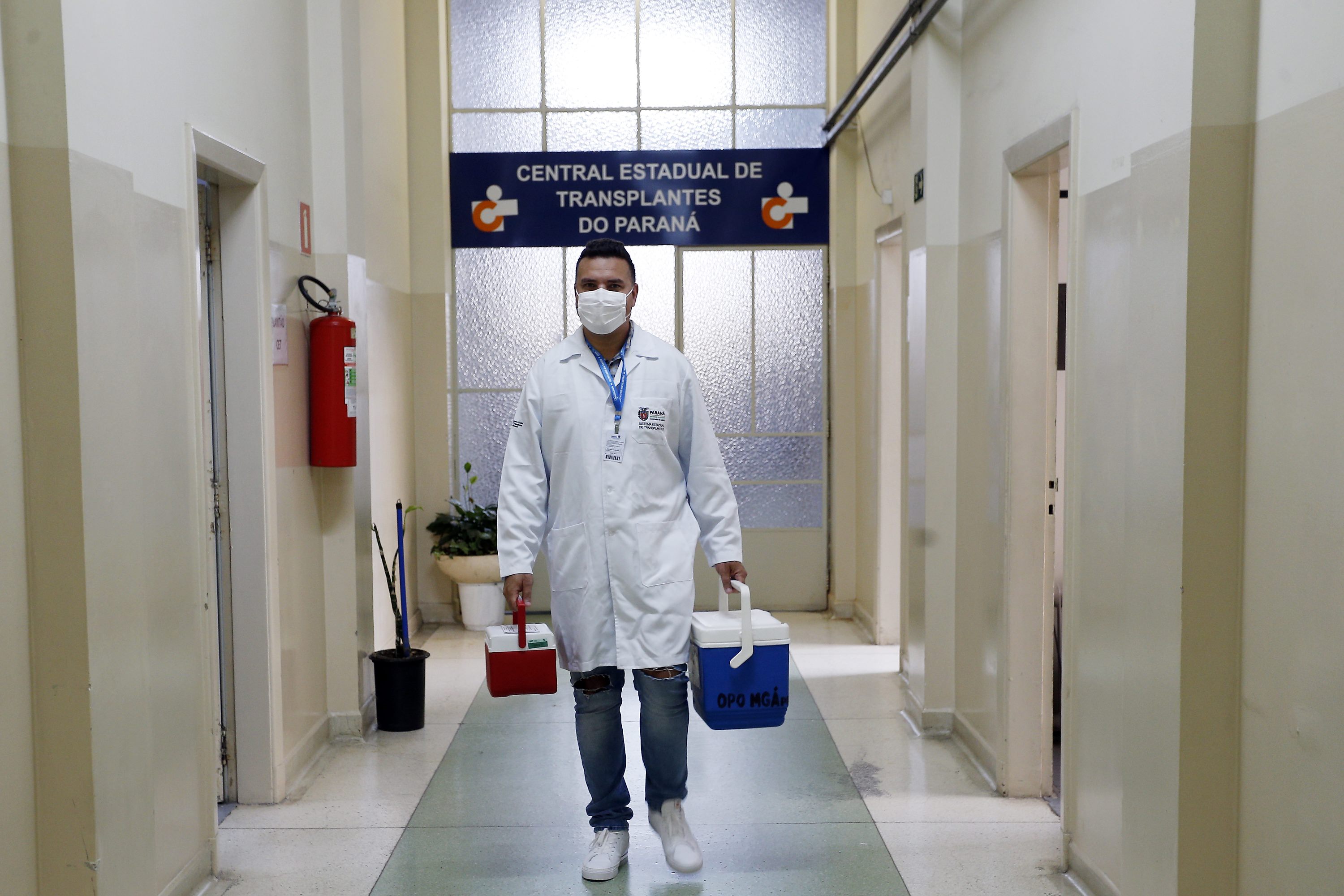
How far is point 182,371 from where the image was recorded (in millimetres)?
2834

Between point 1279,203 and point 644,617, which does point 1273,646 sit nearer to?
point 1279,203

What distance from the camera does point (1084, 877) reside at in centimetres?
293

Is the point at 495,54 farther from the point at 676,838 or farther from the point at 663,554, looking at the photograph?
the point at 676,838

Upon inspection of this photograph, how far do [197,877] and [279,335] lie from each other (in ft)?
5.51

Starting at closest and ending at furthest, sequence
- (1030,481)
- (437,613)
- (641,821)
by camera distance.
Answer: (641,821) → (1030,481) → (437,613)

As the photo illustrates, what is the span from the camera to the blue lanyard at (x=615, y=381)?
117 inches

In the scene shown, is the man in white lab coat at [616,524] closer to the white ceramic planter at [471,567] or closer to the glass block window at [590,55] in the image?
the white ceramic planter at [471,567]

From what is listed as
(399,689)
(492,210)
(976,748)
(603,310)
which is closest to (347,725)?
(399,689)

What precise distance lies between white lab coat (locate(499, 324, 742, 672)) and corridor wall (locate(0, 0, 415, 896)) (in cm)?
86

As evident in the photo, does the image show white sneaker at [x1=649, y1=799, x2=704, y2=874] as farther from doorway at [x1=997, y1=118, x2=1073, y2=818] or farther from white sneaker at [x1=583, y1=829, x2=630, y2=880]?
doorway at [x1=997, y1=118, x2=1073, y2=818]

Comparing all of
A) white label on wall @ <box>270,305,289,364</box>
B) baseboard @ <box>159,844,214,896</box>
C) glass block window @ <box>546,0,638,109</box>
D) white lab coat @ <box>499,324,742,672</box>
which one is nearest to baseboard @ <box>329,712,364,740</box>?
baseboard @ <box>159,844,214,896</box>

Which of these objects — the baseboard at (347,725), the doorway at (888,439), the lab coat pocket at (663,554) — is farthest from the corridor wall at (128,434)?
the doorway at (888,439)

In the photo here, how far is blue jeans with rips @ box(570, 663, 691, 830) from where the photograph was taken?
299cm

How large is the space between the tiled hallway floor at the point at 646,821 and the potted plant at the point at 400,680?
0.20ft
